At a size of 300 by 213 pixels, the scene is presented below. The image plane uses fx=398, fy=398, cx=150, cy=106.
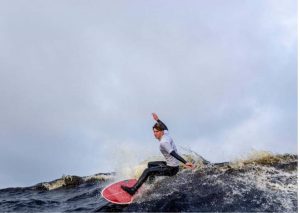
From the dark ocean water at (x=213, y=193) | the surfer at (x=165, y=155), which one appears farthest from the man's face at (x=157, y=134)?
the dark ocean water at (x=213, y=193)

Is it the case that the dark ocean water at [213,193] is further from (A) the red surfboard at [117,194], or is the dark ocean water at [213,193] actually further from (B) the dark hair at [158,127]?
(B) the dark hair at [158,127]

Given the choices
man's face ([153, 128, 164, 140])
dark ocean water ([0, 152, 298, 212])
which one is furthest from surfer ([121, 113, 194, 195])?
dark ocean water ([0, 152, 298, 212])

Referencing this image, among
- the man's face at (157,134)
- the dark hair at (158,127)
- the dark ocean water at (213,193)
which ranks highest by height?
the dark hair at (158,127)

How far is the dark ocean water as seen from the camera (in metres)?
13.3

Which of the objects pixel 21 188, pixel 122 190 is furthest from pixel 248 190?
pixel 21 188

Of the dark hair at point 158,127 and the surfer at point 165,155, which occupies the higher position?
the dark hair at point 158,127

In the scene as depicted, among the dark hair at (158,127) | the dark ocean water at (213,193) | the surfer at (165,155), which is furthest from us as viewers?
the dark hair at (158,127)

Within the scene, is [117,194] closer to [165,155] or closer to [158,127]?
[165,155]

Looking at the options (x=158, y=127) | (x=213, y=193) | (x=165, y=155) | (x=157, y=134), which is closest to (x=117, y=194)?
(x=165, y=155)

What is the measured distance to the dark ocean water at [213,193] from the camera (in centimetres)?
1329

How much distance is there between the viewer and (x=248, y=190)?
564 inches

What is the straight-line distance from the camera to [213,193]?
1421cm

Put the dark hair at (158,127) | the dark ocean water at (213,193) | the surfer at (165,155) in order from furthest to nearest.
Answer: the dark hair at (158,127) → the surfer at (165,155) → the dark ocean water at (213,193)

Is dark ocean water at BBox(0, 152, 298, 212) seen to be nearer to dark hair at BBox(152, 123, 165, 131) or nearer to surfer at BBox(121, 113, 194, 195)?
surfer at BBox(121, 113, 194, 195)
